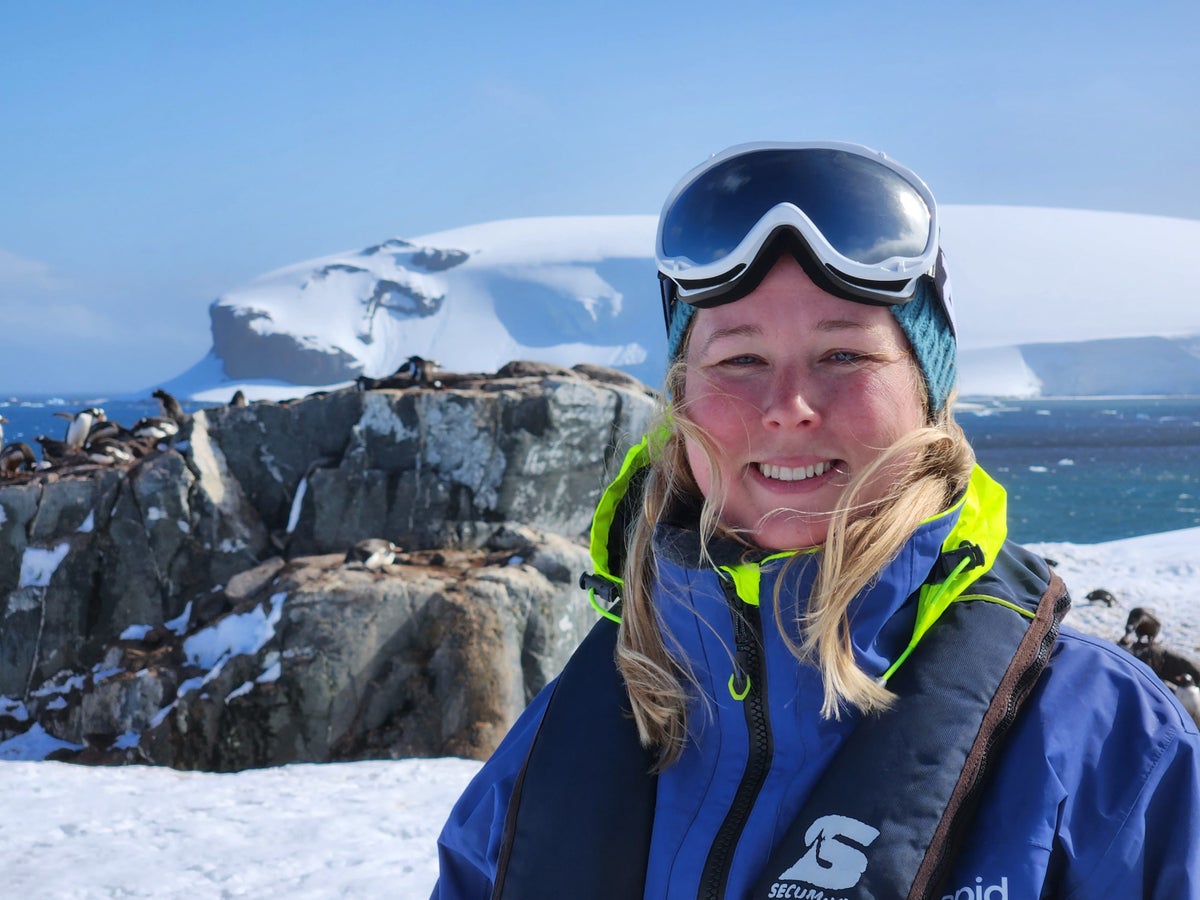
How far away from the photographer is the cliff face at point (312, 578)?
287 inches

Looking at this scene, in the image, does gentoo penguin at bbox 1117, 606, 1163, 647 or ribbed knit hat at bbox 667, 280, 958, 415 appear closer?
ribbed knit hat at bbox 667, 280, 958, 415

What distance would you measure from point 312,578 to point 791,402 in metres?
7.12

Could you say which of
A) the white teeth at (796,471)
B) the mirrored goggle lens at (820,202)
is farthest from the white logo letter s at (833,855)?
the mirrored goggle lens at (820,202)

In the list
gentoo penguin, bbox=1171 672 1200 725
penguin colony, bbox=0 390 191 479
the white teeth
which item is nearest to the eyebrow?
the white teeth

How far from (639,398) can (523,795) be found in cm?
844

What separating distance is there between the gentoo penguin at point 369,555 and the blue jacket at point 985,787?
6.81 m

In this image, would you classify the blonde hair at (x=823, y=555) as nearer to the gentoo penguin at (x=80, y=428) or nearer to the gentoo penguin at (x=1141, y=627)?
the gentoo penguin at (x=1141, y=627)

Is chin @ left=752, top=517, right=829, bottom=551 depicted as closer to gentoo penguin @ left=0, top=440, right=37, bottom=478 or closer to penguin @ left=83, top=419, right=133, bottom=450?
gentoo penguin @ left=0, top=440, right=37, bottom=478

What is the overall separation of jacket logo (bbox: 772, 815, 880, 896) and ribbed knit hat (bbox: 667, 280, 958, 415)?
494 mm

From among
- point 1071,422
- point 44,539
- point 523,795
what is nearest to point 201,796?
point 523,795

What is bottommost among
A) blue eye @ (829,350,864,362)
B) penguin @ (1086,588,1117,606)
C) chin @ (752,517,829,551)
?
penguin @ (1086,588,1117,606)

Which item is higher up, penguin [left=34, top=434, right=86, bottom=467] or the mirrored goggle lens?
the mirrored goggle lens

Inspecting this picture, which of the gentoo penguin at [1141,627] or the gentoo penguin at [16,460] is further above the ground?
the gentoo penguin at [16,460]

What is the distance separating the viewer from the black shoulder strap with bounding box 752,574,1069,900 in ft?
2.99
